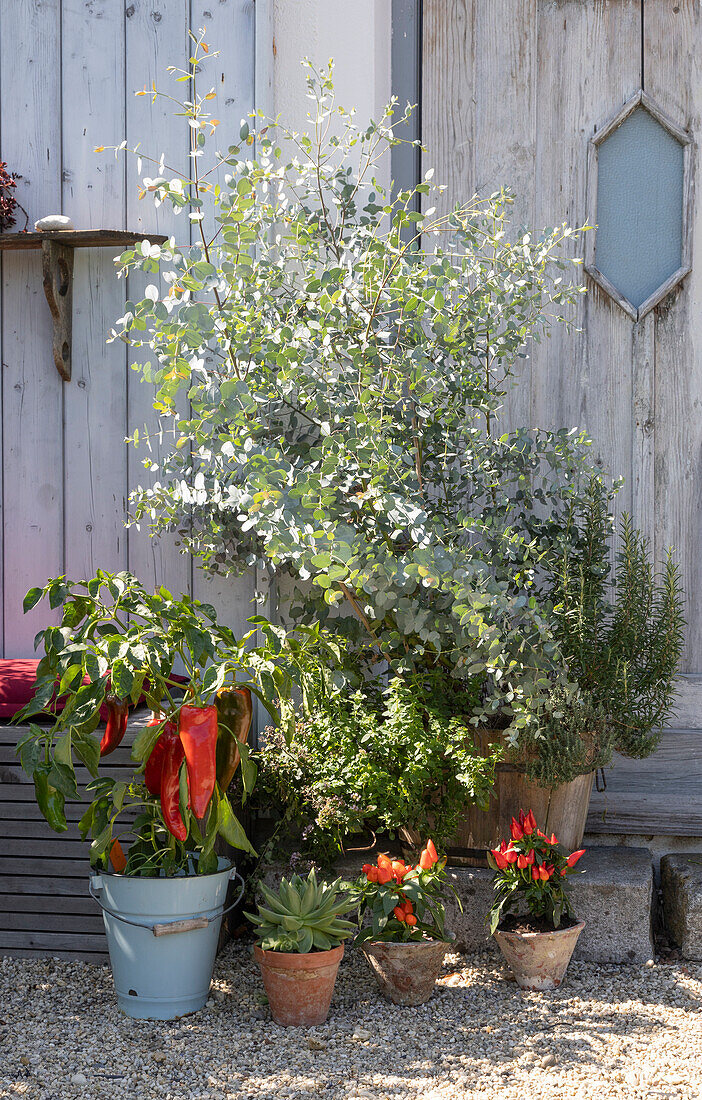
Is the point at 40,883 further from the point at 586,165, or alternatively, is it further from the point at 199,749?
the point at 586,165

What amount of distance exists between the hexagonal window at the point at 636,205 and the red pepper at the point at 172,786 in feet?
5.67

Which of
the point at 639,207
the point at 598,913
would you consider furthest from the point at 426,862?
the point at 639,207

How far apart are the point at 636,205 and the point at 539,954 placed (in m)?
1.99

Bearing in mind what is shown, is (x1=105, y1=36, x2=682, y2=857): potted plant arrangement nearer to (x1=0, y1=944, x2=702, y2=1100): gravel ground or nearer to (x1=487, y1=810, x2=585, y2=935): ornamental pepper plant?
(x1=487, y1=810, x2=585, y2=935): ornamental pepper plant

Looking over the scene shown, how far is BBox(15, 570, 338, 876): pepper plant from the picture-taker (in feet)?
6.24

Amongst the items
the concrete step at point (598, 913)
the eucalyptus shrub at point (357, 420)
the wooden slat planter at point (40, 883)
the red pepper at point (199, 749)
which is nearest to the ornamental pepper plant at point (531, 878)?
the concrete step at point (598, 913)

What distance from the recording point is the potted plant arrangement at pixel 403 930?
6.68 ft

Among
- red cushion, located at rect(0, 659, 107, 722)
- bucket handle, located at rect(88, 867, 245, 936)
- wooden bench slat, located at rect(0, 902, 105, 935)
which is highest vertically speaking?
red cushion, located at rect(0, 659, 107, 722)

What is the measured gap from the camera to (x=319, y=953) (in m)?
1.95

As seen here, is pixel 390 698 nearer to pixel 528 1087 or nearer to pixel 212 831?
pixel 212 831

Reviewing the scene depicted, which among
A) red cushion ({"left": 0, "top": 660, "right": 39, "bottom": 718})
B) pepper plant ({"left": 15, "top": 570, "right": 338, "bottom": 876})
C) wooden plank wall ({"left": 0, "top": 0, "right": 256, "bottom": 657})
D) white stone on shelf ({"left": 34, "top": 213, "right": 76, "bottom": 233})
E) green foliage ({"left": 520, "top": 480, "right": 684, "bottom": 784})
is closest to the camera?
pepper plant ({"left": 15, "top": 570, "right": 338, "bottom": 876})

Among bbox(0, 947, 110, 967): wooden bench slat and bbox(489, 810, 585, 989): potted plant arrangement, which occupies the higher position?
bbox(489, 810, 585, 989): potted plant arrangement

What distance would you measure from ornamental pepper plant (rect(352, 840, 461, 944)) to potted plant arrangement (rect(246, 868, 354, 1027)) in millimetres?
71

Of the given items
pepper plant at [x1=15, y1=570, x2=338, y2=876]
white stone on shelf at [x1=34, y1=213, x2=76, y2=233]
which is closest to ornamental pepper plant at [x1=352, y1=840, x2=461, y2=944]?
pepper plant at [x1=15, y1=570, x2=338, y2=876]
